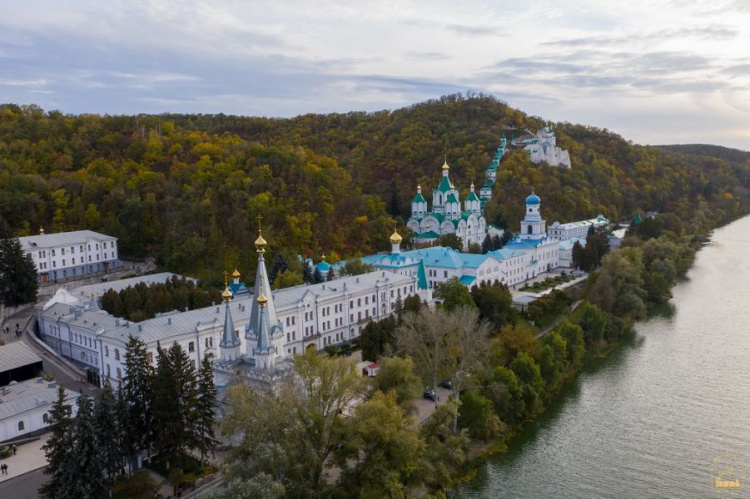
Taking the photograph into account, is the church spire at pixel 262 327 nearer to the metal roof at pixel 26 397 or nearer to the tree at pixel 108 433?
the tree at pixel 108 433

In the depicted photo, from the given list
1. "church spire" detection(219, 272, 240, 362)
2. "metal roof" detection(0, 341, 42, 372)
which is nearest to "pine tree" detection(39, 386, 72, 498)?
"church spire" detection(219, 272, 240, 362)

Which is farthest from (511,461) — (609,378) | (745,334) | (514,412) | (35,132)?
(35,132)

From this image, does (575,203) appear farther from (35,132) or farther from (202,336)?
(35,132)

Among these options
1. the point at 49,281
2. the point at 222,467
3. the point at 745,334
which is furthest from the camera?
the point at 49,281

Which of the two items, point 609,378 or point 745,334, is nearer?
point 609,378

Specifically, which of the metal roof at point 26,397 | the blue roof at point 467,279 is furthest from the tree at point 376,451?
the blue roof at point 467,279

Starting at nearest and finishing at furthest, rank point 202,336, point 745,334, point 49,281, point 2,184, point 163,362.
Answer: point 163,362, point 202,336, point 745,334, point 49,281, point 2,184

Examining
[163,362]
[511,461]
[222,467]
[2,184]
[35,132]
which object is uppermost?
[35,132]

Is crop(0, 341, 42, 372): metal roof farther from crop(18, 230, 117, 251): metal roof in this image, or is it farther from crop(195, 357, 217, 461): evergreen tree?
crop(18, 230, 117, 251): metal roof
